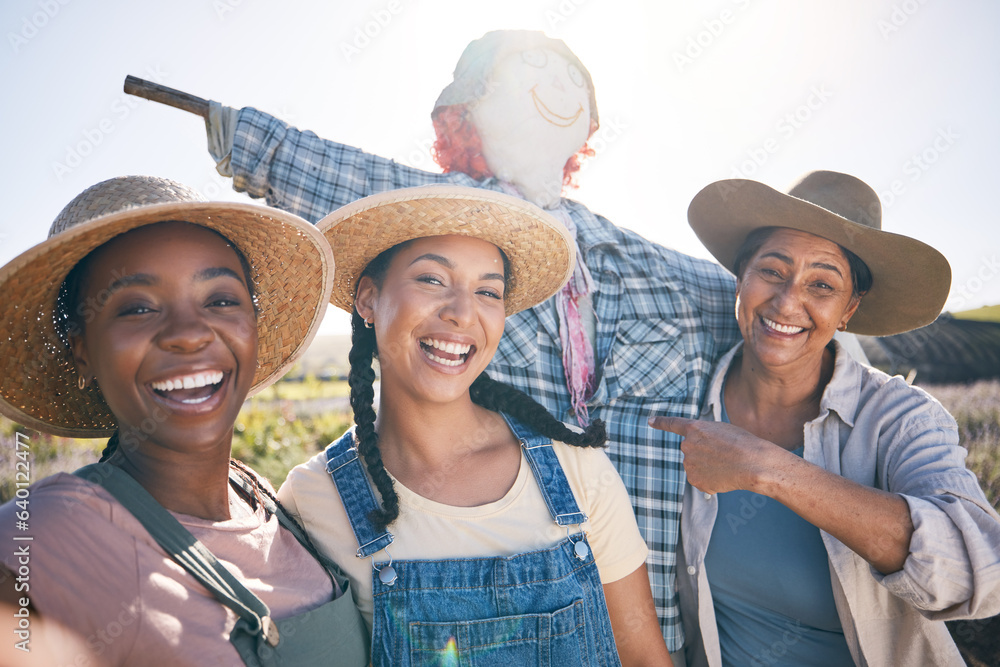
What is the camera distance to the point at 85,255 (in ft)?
4.83

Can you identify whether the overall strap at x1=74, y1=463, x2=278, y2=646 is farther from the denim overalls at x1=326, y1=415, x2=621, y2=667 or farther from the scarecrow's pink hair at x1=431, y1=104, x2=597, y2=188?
the scarecrow's pink hair at x1=431, y1=104, x2=597, y2=188

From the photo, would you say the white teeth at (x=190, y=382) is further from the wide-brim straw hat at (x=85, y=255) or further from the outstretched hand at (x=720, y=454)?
the outstretched hand at (x=720, y=454)

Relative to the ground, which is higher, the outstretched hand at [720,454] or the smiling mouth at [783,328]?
the smiling mouth at [783,328]

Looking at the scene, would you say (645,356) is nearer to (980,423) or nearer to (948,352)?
(980,423)

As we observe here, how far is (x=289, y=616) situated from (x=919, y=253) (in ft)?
8.44

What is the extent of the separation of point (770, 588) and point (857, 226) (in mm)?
1420

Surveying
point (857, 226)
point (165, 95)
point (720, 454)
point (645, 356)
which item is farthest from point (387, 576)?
point (165, 95)

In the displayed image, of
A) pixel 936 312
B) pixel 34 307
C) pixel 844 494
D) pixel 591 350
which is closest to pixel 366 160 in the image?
pixel 591 350

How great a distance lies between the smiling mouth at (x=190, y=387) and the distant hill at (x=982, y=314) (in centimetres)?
505

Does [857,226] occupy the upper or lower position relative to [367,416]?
upper

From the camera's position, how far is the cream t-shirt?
5.81ft

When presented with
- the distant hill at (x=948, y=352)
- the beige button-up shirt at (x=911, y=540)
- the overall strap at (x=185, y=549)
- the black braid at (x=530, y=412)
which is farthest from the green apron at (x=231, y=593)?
the distant hill at (x=948, y=352)

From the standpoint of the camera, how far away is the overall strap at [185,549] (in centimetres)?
130

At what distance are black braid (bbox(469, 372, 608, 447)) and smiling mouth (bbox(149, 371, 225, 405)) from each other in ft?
3.20
